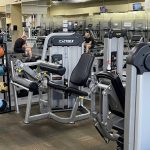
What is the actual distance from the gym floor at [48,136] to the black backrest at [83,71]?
0.69 metres

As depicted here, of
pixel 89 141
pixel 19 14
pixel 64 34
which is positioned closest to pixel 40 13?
pixel 19 14

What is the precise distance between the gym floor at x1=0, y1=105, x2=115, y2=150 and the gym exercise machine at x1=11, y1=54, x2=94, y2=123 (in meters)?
0.11

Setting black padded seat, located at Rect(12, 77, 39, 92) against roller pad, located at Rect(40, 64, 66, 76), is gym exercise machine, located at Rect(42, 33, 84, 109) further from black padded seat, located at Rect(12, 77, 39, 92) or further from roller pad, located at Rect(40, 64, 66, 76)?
black padded seat, located at Rect(12, 77, 39, 92)

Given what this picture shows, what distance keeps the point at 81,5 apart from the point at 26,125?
715 centimetres

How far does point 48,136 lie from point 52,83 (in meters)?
0.91

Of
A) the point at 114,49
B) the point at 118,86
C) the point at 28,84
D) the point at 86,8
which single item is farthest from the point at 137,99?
the point at 86,8

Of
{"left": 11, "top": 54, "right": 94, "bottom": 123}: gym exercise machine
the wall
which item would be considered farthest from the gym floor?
the wall

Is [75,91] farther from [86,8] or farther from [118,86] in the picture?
[86,8]

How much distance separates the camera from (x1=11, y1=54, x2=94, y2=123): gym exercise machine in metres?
4.04

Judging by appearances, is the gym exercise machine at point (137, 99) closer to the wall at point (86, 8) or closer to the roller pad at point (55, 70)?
the roller pad at point (55, 70)

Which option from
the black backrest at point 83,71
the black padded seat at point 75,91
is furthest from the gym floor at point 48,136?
the black backrest at point 83,71

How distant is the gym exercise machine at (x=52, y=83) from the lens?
4043 mm

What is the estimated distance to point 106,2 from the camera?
32.1 ft

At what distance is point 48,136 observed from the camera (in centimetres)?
386
